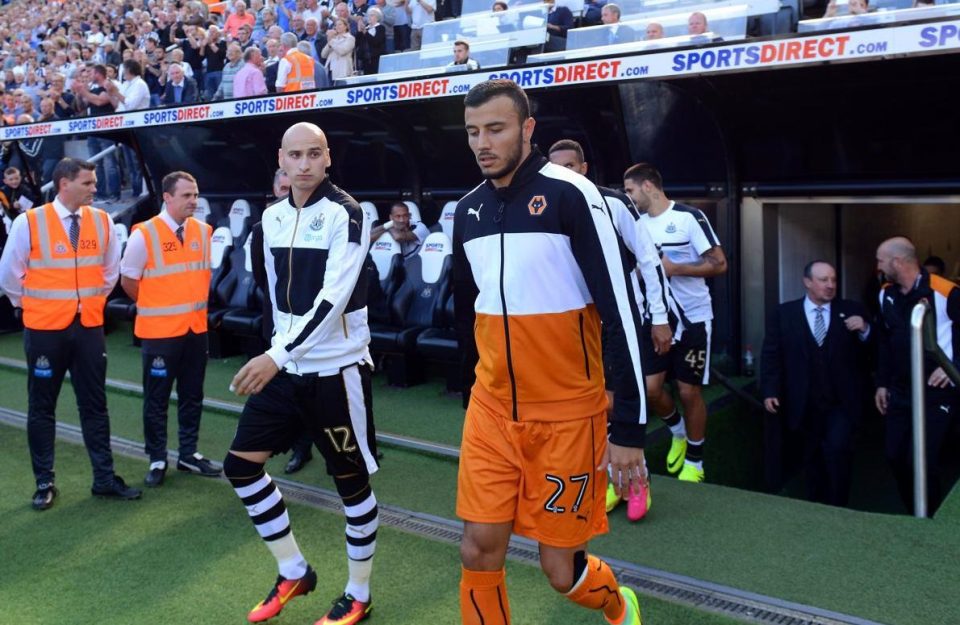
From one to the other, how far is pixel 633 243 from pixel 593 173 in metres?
4.82

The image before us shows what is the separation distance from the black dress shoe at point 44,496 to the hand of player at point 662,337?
137 inches

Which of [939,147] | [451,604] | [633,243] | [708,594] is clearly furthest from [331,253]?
[939,147]

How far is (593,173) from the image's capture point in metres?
7.97

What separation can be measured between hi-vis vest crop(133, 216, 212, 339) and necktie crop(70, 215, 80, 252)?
334 millimetres

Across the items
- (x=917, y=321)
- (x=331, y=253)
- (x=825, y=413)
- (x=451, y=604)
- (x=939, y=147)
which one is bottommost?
(x=451, y=604)

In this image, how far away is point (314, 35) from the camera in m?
12.1

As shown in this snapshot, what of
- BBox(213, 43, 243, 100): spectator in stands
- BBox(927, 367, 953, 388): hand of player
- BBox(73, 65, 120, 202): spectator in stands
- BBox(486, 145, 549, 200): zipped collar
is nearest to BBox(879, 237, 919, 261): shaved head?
BBox(927, 367, 953, 388): hand of player

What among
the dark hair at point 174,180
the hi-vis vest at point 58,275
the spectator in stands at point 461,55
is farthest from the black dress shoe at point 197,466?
the spectator in stands at point 461,55

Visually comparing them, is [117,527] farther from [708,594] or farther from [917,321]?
[917,321]

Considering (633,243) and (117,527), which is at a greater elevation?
(633,243)

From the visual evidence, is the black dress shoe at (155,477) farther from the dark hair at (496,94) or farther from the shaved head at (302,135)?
the dark hair at (496,94)

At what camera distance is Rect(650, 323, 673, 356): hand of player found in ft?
13.3

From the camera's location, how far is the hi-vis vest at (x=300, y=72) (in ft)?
31.6

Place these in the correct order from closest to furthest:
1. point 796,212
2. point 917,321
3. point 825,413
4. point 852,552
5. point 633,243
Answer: point 633,243
point 852,552
point 917,321
point 825,413
point 796,212
